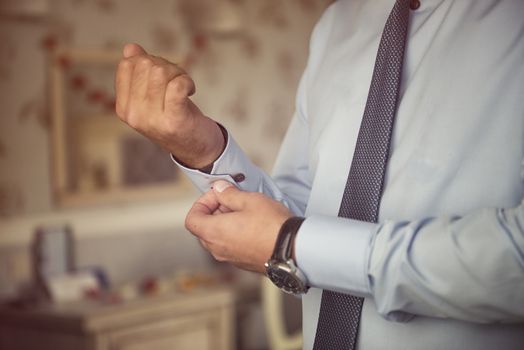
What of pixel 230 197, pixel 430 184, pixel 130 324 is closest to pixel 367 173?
pixel 430 184

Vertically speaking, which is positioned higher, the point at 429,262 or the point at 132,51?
the point at 132,51

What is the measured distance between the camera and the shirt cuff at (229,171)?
3.96 feet

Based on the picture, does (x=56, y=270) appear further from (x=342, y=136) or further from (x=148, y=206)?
(x=342, y=136)

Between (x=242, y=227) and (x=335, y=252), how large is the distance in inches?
5.0

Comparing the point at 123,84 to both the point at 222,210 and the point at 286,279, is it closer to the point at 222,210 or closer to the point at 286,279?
the point at 222,210

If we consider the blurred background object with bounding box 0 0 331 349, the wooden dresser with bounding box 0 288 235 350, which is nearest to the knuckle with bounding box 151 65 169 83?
the wooden dresser with bounding box 0 288 235 350

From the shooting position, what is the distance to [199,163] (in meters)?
1.20

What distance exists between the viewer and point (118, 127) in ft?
12.8

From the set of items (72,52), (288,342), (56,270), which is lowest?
(288,342)

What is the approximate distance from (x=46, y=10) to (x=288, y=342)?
74.7 inches

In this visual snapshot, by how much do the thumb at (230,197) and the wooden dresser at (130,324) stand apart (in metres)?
2.17

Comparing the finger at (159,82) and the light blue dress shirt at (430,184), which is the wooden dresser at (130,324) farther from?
the finger at (159,82)

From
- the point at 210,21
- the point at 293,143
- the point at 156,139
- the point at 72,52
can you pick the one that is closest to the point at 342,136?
the point at 293,143

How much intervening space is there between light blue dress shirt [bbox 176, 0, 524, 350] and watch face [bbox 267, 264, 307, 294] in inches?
0.7
